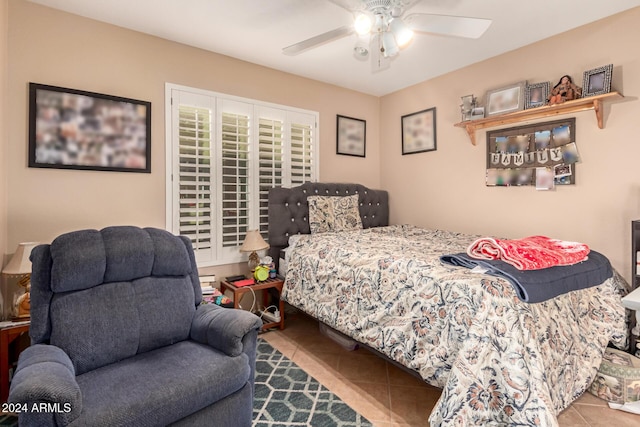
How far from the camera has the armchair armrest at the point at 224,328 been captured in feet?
5.50

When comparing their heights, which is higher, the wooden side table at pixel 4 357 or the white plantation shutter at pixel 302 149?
the white plantation shutter at pixel 302 149

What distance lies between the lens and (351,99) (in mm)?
4289

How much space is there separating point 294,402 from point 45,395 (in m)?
1.32

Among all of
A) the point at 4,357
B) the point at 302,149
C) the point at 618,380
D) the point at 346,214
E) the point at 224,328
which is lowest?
the point at 618,380

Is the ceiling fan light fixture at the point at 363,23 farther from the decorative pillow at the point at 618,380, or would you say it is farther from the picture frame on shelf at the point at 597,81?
the decorative pillow at the point at 618,380

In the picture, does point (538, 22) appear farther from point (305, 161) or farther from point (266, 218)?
point (266, 218)

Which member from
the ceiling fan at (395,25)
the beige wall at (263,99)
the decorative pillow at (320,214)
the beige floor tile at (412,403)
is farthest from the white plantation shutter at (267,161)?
the beige floor tile at (412,403)

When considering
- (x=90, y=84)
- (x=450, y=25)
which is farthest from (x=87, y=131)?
(x=450, y=25)

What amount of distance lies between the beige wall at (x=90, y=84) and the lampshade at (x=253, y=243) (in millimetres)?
758

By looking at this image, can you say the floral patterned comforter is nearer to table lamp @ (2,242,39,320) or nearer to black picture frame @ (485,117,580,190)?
black picture frame @ (485,117,580,190)

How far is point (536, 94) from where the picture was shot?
2943mm

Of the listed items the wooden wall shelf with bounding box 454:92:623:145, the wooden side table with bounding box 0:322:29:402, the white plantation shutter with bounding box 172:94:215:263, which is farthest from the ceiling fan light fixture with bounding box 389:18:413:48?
the wooden side table with bounding box 0:322:29:402

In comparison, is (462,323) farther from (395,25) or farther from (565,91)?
(565,91)

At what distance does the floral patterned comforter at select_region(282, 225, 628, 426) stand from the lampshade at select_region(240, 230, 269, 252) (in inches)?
28.7
